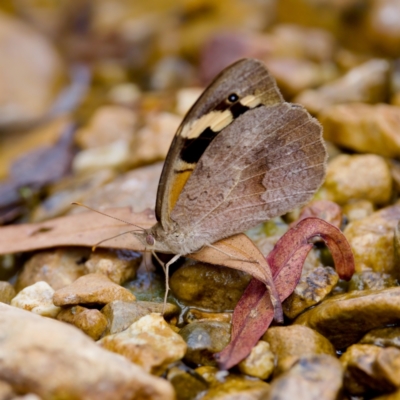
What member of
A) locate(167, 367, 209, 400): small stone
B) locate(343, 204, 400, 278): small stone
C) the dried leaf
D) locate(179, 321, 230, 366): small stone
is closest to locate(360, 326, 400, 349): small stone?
the dried leaf

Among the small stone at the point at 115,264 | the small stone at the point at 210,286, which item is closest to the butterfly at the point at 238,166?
the small stone at the point at 210,286

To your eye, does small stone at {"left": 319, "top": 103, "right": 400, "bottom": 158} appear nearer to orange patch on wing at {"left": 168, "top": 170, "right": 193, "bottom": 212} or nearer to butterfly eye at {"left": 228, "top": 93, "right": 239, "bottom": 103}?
butterfly eye at {"left": 228, "top": 93, "right": 239, "bottom": 103}

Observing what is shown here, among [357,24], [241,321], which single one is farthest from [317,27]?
[241,321]

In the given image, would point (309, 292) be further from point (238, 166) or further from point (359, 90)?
point (359, 90)

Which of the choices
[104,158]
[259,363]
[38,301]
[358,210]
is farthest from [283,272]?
[104,158]

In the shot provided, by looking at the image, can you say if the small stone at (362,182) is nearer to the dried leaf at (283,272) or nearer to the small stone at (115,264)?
the dried leaf at (283,272)
